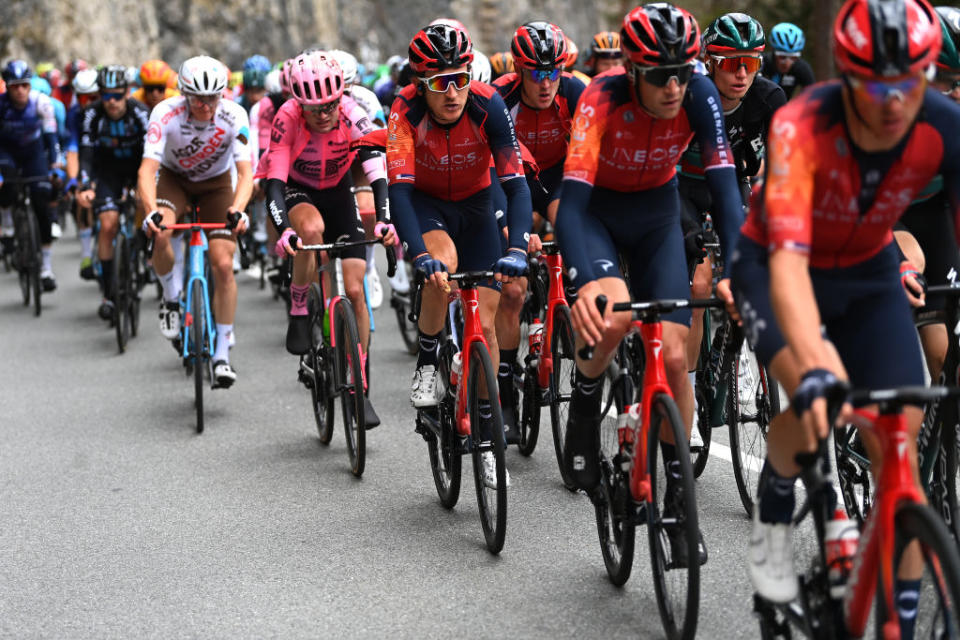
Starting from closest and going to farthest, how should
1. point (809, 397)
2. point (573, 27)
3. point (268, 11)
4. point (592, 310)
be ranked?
point (809, 397)
point (592, 310)
point (268, 11)
point (573, 27)

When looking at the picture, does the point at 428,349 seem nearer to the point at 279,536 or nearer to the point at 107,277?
the point at 279,536

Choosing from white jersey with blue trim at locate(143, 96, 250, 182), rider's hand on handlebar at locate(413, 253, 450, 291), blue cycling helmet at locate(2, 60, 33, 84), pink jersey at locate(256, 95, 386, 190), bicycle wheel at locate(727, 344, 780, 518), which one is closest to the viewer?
rider's hand on handlebar at locate(413, 253, 450, 291)

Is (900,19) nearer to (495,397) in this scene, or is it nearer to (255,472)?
(495,397)

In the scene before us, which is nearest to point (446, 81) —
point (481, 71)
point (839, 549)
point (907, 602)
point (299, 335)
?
point (299, 335)

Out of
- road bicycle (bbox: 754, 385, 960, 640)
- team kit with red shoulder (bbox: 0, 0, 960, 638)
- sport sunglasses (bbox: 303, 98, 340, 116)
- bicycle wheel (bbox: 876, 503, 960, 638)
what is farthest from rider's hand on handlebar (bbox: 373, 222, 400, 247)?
bicycle wheel (bbox: 876, 503, 960, 638)

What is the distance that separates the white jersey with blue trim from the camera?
8.73 meters

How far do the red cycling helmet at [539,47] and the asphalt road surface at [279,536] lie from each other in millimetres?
2261

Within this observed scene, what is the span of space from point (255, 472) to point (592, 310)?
3.36m

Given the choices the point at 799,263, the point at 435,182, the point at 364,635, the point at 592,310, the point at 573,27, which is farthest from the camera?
the point at 573,27

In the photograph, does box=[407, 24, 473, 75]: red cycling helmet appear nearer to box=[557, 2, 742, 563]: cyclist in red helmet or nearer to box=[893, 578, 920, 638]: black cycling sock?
box=[557, 2, 742, 563]: cyclist in red helmet

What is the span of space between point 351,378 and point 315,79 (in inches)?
73.6

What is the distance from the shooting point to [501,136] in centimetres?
625

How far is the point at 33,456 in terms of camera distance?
7633mm

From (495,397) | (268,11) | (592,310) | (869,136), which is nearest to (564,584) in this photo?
(495,397)
